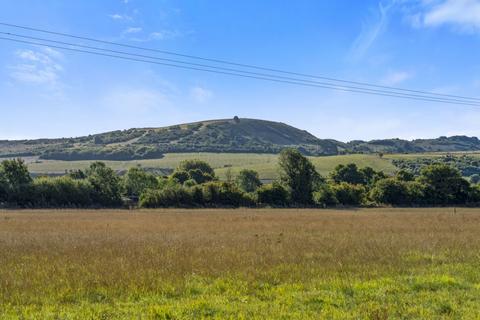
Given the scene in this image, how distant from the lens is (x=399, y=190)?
74.0 meters

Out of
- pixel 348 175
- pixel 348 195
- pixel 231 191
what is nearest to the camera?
pixel 231 191

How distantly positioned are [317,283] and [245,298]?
245 cm

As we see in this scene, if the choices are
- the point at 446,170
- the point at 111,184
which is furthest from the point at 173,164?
the point at 446,170

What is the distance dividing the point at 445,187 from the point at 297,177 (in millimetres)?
26962

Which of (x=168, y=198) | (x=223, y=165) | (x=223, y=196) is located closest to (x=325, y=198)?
(x=223, y=196)

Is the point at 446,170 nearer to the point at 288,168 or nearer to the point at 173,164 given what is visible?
the point at 288,168

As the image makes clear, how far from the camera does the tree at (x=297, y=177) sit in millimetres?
73000

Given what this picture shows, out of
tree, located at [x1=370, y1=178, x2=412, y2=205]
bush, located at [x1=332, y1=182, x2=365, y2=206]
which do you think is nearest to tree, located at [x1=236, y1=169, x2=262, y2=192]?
bush, located at [x1=332, y1=182, x2=365, y2=206]

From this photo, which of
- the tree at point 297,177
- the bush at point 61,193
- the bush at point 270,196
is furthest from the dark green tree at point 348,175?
the bush at point 61,193

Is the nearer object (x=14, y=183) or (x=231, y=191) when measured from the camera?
(x=14, y=183)

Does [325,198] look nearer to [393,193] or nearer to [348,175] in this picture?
[393,193]

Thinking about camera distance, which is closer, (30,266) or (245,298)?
(245,298)

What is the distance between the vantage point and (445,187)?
248 ft

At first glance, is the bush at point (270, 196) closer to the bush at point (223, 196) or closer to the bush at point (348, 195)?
the bush at point (223, 196)
